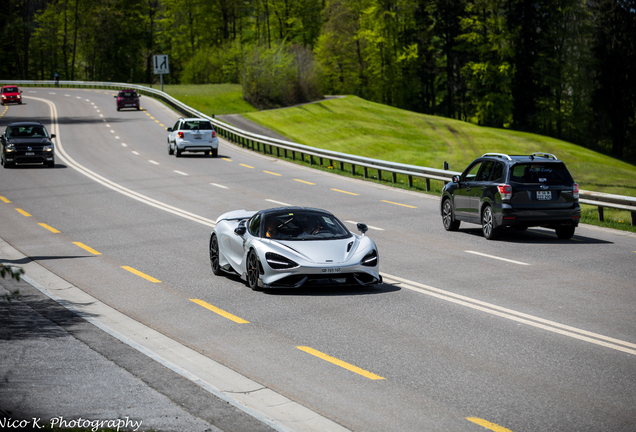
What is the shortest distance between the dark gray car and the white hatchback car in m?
6.15

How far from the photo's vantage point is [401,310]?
10.3 m

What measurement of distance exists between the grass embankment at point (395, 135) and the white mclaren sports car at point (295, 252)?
40426 mm

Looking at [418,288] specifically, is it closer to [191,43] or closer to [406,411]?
[406,411]

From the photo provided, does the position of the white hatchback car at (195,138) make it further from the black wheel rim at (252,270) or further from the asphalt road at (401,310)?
the black wheel rim at (252,270)

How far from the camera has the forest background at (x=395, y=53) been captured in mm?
77750

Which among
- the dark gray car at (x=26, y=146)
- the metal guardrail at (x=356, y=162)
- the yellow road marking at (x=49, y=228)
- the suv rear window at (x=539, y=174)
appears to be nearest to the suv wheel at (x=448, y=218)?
the suv rear window at (x=539, y=174)

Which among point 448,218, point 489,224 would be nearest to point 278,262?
point 489,224

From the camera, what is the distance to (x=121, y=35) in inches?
4877

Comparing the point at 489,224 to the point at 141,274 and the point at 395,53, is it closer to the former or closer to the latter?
the point at 141,274

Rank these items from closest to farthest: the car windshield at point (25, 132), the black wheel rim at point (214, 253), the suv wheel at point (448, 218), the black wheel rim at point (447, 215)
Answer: the black wheel rim at point (214, 253) < the suv wheel at point (448, 218) < the black wheel rim at point (447, 215) < the car windshield at point (25, 132)

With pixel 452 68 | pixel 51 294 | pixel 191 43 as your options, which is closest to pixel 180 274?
pixel 51 294

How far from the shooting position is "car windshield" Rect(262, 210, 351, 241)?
12.1 metres

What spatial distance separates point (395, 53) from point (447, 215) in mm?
88271

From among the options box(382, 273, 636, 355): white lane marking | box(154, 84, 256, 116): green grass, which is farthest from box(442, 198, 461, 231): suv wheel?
box(154, 84, 256, 116): green grass
